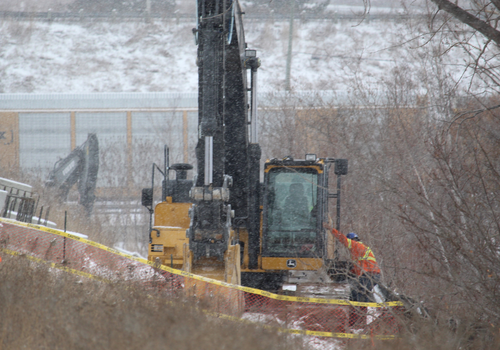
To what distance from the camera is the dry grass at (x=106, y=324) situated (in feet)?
12.3

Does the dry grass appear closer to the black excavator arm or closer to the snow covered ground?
the black excavator arm

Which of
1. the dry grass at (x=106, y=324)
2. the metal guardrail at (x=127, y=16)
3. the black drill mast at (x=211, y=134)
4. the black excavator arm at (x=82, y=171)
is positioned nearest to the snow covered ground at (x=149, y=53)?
the metal guardrail at (x=127, y=16)

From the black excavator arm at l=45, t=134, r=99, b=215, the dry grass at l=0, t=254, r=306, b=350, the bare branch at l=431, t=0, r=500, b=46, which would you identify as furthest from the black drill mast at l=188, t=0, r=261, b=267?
the black excavator arm at l=45, t=134, r=99, b=215

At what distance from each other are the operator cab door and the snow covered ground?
28515 millimetres

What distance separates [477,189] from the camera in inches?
239

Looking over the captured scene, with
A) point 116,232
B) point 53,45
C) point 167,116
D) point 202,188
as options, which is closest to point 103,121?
point 167,116

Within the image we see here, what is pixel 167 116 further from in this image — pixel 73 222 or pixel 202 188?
pixel 202 188

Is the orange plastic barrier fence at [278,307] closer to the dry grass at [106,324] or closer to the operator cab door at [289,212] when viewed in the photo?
the dry grass at [106,324]

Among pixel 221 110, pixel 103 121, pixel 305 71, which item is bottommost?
pixel 221 110

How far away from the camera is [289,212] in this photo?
850 centimetres

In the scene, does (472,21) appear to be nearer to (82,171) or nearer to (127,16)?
(82,171)

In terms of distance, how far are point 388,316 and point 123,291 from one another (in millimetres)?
3125

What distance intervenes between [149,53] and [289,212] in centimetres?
3998

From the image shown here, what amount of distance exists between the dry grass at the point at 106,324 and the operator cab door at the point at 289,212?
330 cm
